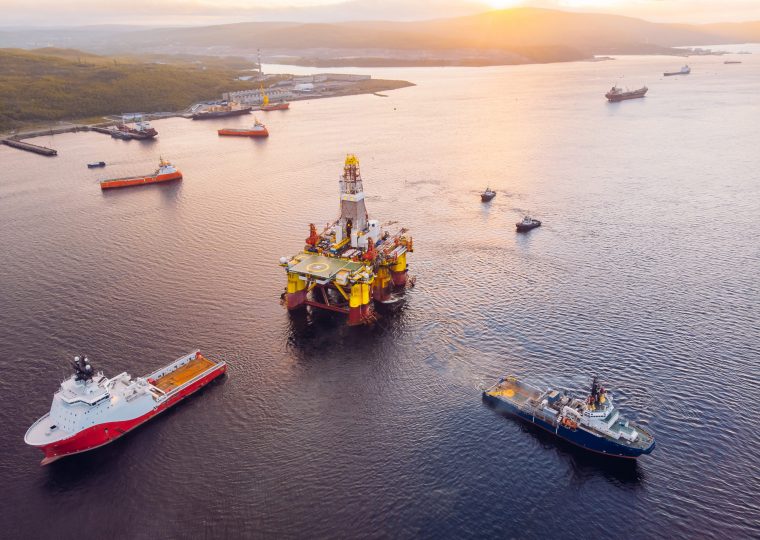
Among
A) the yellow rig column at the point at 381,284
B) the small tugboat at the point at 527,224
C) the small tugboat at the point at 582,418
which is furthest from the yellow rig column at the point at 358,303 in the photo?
the small tugboat at the point at 527,224

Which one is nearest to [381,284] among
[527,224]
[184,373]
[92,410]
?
[184,373]

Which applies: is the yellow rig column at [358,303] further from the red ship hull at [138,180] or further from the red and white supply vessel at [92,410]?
the red ship hull at [138,180]

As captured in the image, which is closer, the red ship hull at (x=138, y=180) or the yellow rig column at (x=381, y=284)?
the yellow rig column at (x=381, y=284)

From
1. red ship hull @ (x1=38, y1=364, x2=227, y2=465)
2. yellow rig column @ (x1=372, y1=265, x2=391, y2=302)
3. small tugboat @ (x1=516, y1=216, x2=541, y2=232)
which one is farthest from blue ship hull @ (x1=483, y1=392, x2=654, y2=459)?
small tugboat @ (x1=516, y1=216, x2=541, y2=232)

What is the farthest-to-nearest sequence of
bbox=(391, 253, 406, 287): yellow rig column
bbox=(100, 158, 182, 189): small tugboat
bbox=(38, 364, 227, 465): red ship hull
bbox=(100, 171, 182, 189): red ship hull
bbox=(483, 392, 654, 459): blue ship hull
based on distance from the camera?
bbox=(100, 158, 182, 189): small tugboat → bbox=(100, 171, 182, 189): red ship hull → bbox=(391, 253, 406, 287): yellow rig column → bbox=(38, 364, 227, 465): red ship hull → bbox=(483, 392, 654, 459): blue ship hull

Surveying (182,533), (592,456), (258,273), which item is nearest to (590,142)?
(258,273)

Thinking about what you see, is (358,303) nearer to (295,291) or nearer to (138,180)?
(295,291)

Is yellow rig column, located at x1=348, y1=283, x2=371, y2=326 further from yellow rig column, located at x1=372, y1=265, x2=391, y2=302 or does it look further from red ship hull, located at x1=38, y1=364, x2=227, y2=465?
red ship hull, located at x1=38, y1=364, x2=227, y2=465
